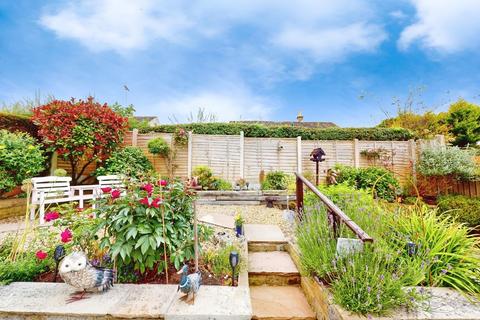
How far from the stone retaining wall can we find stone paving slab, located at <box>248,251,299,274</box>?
5287 millimetres

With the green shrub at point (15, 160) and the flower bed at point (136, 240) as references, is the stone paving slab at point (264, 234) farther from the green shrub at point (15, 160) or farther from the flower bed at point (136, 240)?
the green shrub at point (15, 160)

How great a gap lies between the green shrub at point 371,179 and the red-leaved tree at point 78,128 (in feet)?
22.9

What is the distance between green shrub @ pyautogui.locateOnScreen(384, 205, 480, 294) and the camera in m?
1.76

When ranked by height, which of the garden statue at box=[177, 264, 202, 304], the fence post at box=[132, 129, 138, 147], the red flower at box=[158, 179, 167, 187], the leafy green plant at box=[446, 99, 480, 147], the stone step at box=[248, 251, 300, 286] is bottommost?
the stone step at box=[248, 251, 300, 286]

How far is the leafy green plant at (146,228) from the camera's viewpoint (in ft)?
5.94

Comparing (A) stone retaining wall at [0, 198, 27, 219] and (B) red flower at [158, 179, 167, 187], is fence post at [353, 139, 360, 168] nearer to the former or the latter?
(B) red flower at [158, 179, 167, 187]

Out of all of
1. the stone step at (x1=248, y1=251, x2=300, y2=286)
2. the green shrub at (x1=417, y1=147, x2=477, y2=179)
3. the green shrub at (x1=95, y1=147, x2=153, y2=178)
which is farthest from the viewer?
the green shrub at (x1=417, y1=147, x2=477, y2=179)

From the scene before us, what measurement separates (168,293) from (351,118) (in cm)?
1175

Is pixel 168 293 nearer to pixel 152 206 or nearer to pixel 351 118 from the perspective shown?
pixel 152 206

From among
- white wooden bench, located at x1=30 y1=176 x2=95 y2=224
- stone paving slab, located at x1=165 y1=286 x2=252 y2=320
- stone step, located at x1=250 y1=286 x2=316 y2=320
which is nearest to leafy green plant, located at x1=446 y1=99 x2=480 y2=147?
stone step, located at x1=250 y1=286 x2=316 y2=320

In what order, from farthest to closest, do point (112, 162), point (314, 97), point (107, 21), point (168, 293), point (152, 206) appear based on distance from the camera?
point (314, 97) < point (112, 162) < point (107, 21) < point (152, 206) < point (168, 293)

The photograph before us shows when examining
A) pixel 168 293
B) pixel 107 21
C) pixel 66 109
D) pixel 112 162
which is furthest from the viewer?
pixel 112 162

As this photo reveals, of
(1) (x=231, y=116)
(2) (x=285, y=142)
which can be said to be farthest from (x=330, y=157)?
(1) (x=231, y=116)

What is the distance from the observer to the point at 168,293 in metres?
1.71
